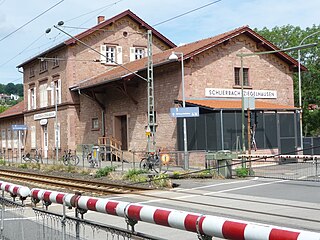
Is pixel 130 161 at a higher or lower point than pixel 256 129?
lower

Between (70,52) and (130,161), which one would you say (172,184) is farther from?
(70,52)

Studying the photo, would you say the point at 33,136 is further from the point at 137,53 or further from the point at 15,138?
the point at 137,53

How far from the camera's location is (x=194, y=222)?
3529mm

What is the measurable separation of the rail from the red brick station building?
20848 millimetres

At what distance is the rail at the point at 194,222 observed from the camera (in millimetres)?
2920

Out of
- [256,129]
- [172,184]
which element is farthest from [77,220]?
[256,129]

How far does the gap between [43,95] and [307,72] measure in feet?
90.8

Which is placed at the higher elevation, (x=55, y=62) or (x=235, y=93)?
(x=55, y=62)

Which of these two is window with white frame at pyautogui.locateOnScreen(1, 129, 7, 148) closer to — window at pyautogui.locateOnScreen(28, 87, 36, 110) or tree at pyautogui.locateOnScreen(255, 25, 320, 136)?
window at pyautogui.locateOnScreen(28, 87, 36, 110)

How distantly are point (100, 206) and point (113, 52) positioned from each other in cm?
3674

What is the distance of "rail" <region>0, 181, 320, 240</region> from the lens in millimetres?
2920

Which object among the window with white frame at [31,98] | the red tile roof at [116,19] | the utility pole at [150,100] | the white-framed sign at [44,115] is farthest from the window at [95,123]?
the utility pole at [150,100]

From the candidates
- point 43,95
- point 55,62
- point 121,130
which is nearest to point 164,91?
point 121,130

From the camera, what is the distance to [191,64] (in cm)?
2836
